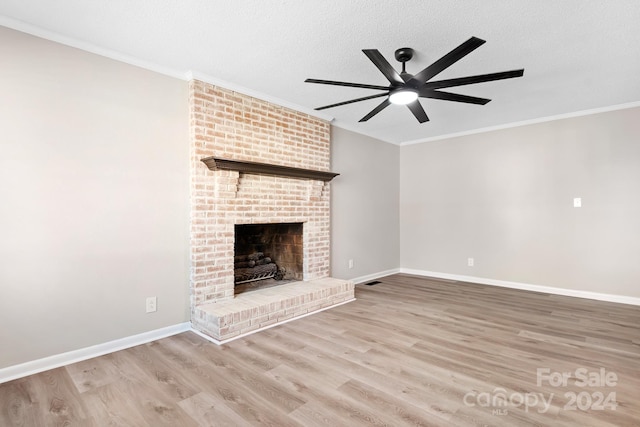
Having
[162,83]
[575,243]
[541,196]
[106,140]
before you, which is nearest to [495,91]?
[541,196]

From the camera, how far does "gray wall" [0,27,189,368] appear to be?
2.17 metres

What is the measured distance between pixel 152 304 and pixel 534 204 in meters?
4.83

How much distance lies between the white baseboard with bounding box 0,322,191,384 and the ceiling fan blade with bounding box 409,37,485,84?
286 centimetres

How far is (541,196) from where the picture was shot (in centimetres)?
443

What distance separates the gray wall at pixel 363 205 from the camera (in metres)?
4.62

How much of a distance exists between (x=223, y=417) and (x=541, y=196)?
15.3ft

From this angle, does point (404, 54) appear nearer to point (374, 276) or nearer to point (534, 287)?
point (374, 276)

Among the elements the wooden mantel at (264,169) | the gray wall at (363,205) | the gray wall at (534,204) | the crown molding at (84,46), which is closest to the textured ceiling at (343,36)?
the crown molding at (84,46)

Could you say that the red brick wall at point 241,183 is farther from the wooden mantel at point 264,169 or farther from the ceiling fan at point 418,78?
the ceiling fan at point 418,78

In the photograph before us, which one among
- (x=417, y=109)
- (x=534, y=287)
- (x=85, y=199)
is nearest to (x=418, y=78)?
(x=417, y=109)

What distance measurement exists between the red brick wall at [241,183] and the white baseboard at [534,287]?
2153 mm

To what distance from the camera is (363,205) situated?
504cm

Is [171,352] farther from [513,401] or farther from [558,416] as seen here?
[558,416]

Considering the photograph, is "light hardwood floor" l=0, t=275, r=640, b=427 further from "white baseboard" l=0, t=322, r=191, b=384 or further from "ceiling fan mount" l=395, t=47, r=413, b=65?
"ceiling fan mount" l=395, t=47, r=413, b=65
